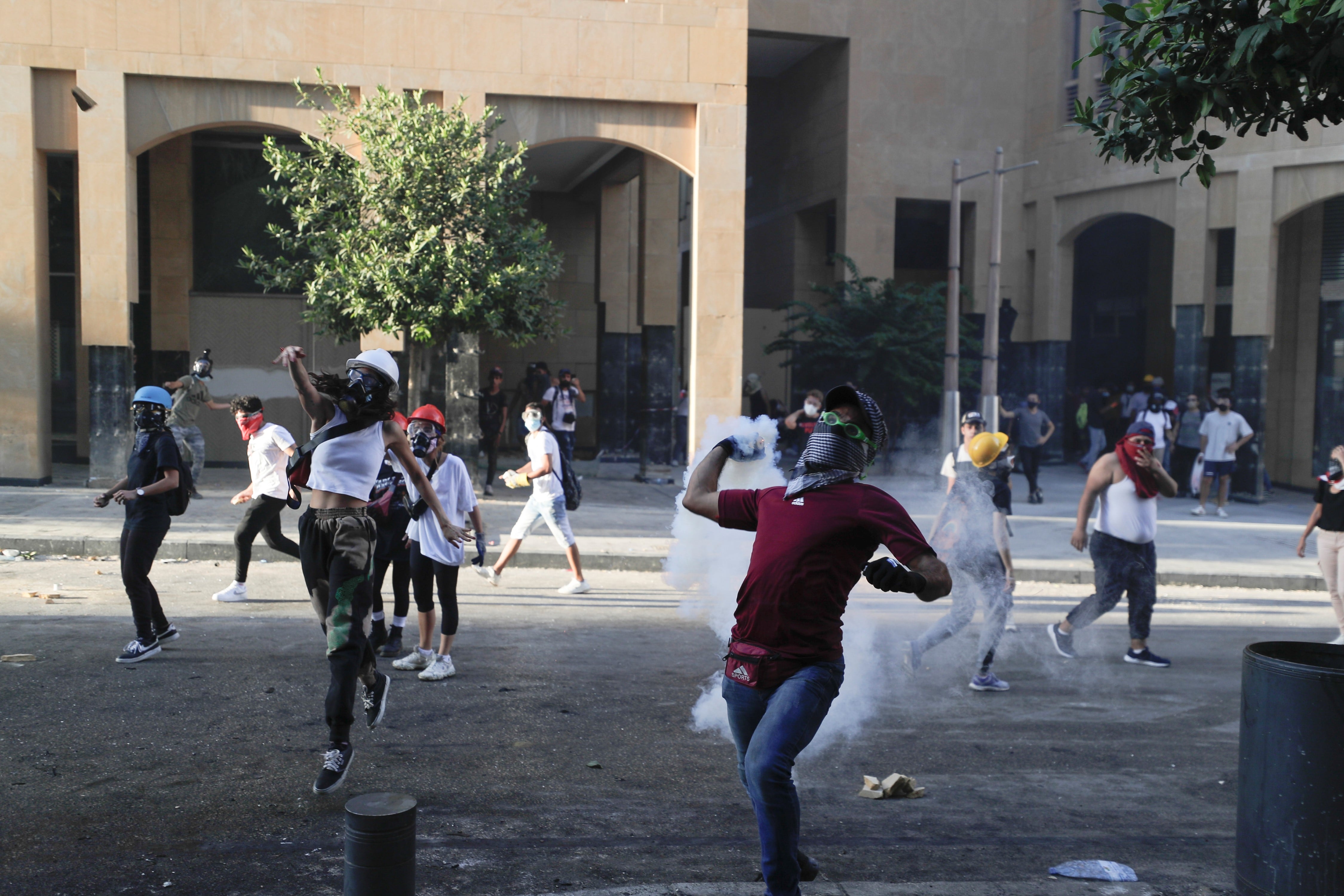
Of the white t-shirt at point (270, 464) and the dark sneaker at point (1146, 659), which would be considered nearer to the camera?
the dark sneaker at point (1146, 659)

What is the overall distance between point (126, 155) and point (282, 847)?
1383 centimetres

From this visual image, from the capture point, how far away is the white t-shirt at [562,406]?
1709cm

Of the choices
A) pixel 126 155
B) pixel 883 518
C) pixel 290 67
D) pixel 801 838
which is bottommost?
pixel 801 838

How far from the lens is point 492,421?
56.4ft

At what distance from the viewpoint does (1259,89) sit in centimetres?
412

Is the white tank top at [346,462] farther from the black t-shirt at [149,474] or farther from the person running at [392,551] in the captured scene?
the black t-shirt at [149,474]

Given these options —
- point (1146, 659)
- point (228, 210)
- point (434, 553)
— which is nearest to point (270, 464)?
point (434, 553)

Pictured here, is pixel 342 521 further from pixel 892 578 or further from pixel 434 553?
pixel 892 578

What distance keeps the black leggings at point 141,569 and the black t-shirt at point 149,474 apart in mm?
51

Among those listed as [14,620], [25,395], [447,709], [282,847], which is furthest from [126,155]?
[282,847]

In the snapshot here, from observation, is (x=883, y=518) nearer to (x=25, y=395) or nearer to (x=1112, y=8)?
(x=1112, y=8)

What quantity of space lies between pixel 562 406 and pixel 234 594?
8333mm

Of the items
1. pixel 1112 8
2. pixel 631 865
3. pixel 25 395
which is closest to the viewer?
pixel 1112 8

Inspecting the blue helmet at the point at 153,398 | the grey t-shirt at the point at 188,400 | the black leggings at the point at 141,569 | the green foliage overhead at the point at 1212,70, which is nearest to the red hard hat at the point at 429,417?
the black leggings at the point at 141,569
